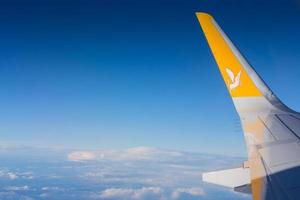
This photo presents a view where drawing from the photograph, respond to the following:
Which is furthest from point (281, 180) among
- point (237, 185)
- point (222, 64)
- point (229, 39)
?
point (229, 39)

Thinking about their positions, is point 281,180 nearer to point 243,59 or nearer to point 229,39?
point 243,59

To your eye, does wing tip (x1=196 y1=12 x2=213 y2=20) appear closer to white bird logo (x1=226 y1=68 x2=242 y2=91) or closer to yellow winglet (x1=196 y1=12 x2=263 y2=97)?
yellow winglet (x1=196 y1=12 x2=263 y2=97)

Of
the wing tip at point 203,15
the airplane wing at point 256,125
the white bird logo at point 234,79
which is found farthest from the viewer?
the wing tip at point 203,15

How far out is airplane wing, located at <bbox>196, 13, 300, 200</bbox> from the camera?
3127mm

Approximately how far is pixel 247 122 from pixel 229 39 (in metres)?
1.30

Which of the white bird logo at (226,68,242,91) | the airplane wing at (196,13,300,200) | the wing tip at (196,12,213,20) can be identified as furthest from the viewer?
the wing tip at (196,12,213,20)

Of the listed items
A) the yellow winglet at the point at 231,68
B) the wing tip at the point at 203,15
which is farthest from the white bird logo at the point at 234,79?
the wing tip at the point at 203,15

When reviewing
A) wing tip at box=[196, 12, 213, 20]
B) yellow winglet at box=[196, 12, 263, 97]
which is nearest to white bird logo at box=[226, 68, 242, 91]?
yellow winglet at box=[196, 12, 263, 97]

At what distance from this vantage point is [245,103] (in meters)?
4.37

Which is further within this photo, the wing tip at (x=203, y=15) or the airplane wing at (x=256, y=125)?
the wing tip at (x=203, y=15)

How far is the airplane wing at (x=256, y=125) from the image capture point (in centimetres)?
313

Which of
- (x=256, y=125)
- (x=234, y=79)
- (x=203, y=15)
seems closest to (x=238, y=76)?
(x=234, y=79)

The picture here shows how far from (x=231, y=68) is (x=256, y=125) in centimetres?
89

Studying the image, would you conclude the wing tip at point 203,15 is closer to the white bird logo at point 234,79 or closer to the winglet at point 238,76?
the winglet at point 238,76
